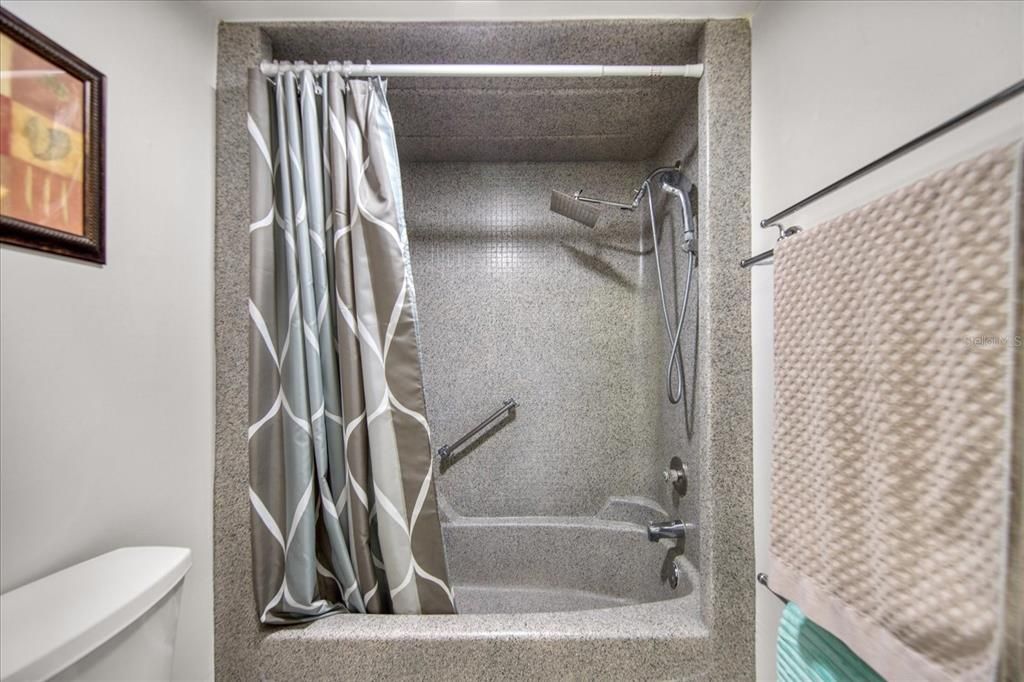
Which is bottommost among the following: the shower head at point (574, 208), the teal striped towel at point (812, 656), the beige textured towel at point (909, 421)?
the teal striped towel at point (812, 656)

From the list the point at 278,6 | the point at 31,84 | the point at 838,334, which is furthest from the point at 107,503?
the point at 838,334

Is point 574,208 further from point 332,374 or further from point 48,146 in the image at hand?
point 48,146

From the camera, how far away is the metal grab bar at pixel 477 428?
1833 millimetres

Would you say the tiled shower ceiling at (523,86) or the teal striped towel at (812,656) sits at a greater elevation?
the tiled shower ceiling at (523,86)

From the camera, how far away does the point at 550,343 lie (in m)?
1.90

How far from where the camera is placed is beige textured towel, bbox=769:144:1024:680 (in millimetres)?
448

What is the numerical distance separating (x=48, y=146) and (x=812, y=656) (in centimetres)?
167

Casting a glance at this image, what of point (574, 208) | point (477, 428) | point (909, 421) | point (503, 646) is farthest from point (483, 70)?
point (503, 646)

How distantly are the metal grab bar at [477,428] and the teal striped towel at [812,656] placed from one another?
1243mm

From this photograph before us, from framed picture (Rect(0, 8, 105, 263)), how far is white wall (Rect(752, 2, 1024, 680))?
1461 millimetres

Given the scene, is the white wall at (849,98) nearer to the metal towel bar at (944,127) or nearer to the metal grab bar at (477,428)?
the metal towel bar at (944,127)

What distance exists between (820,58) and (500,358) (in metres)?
1.47

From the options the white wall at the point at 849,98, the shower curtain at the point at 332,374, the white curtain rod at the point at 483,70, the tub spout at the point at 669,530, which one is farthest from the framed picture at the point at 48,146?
the tub spout at the point at 669,530

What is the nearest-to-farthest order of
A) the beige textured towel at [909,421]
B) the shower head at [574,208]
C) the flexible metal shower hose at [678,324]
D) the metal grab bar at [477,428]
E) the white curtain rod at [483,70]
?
the beige textured towel at [909,421], the white curtain rod at [483,70], the flexible metal shower hose at [678,324], the shower head at [574,208], the metal grab bar at [477,428]
